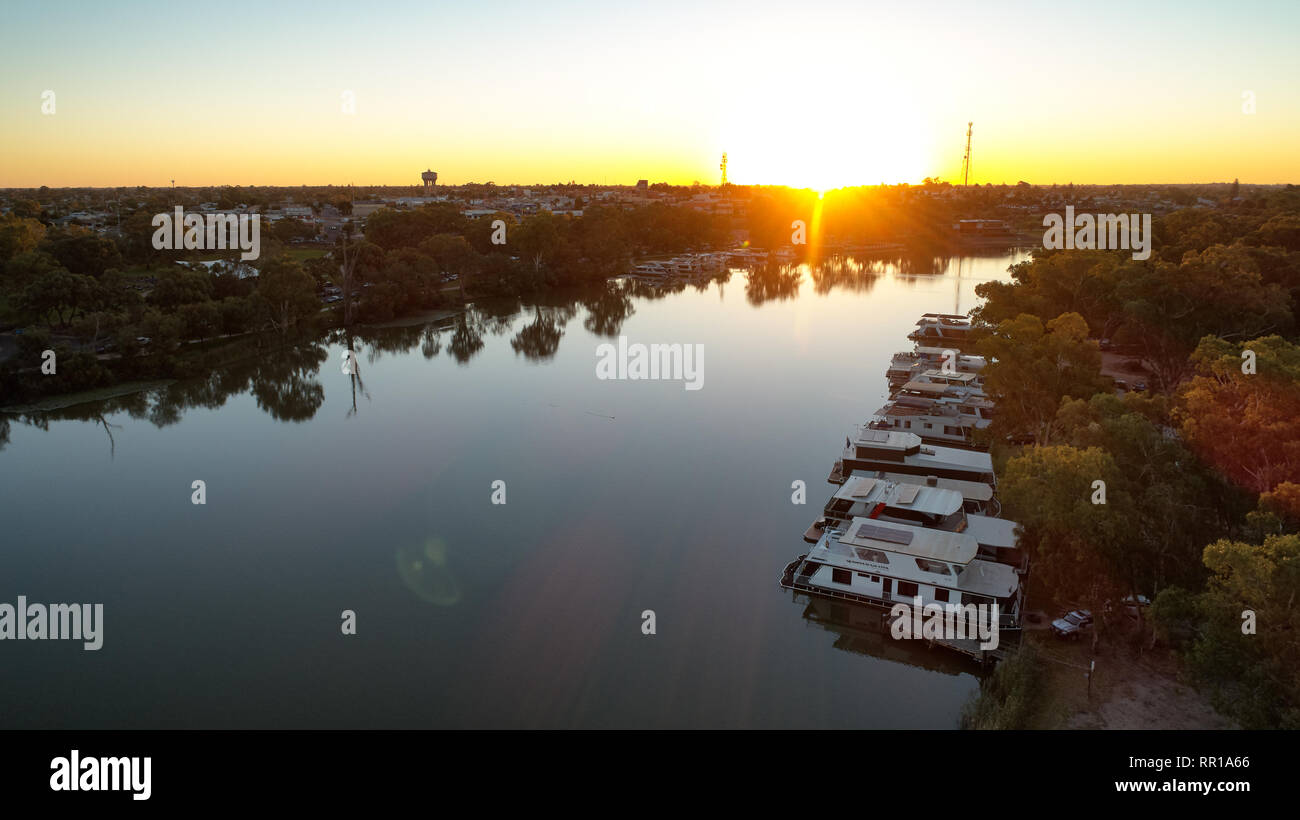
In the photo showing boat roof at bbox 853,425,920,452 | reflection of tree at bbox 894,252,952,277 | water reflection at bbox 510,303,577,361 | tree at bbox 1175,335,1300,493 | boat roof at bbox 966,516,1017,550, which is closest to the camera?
tree at bbox 1175,335,1300,493

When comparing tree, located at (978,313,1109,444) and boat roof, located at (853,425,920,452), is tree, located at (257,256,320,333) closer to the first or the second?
boat roof, located at (853,425,920,452)

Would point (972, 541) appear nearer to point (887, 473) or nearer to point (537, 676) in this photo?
point (887, 473)

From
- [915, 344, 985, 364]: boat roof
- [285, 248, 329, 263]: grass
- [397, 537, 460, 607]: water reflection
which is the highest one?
[285, 248, 329, 263]: grass

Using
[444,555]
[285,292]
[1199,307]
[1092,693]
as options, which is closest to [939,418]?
[1199,307]

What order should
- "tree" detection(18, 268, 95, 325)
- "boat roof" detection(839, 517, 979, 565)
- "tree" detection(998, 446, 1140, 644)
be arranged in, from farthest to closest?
"tree" detection(18, 268, 95, 325) < "boat roof" detection(839, 517, 979, 565) < "tree" detection(998, 446, 1140, 644)

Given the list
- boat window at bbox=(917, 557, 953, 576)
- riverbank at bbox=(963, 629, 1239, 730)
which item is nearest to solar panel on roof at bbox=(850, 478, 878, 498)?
boat window at bbox=(917, 557, 953, 576)

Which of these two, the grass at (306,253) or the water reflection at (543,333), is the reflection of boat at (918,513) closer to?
the water reflection at (543,333)
